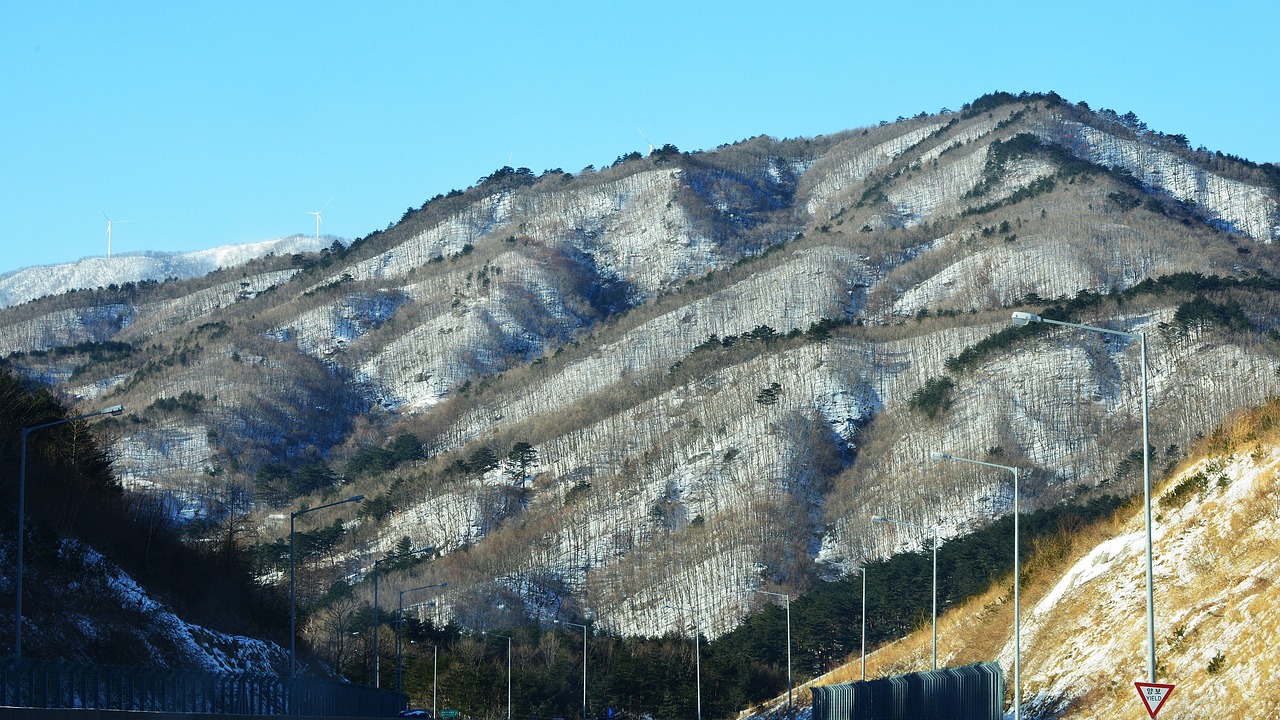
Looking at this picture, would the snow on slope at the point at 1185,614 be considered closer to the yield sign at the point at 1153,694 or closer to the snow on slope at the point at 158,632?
the yield sign at the point at 1153,694

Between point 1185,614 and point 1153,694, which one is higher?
point 1185,614

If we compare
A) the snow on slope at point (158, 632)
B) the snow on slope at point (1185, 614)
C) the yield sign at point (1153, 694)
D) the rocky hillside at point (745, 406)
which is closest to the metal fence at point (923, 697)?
the snow on slope at point (1185, 614)

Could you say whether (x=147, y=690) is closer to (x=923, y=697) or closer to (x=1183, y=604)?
(x=923, y=697)

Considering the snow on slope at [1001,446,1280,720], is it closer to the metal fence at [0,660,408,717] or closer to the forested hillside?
the metal fence at [0,660,408,717]

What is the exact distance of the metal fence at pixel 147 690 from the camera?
28.2m

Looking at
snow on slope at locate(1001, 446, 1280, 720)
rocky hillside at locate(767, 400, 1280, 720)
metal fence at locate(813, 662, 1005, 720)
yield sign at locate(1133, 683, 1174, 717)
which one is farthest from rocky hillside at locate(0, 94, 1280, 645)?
yield sign at locate(1133, 683, 1174, 717)

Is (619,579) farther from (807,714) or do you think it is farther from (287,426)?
(287,426)

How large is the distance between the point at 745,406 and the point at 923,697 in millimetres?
101811

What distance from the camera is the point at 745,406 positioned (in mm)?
145625

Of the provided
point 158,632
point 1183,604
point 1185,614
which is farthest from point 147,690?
point 1183,604

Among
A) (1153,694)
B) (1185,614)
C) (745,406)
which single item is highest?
(745,406)

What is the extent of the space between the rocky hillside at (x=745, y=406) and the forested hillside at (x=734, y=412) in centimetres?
33

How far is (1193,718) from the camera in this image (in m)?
34.3

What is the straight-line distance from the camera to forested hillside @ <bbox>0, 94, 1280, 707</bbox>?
125125 mm
